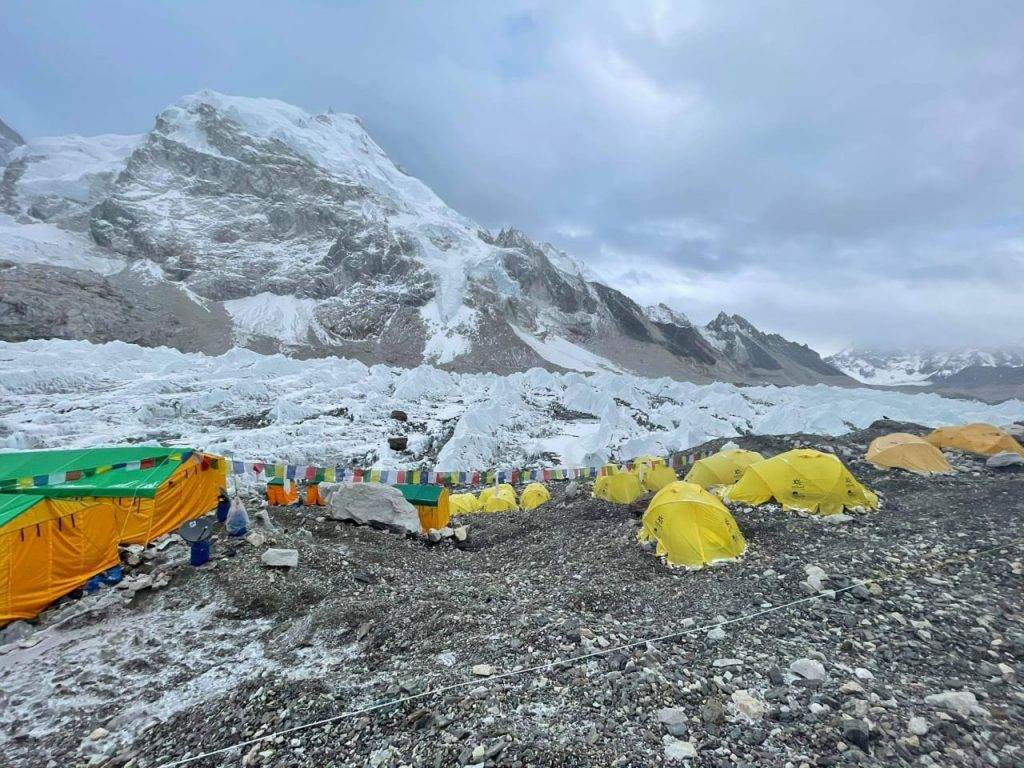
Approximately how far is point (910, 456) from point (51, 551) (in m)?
21.5

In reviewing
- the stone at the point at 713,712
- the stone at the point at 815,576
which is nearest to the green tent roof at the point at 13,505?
the stone at the point at 713,712

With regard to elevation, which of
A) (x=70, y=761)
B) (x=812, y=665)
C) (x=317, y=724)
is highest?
(x=812, y=665)

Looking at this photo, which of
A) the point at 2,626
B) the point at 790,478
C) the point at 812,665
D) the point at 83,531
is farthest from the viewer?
the point at 790,478

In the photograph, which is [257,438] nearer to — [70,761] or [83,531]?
[83,531]

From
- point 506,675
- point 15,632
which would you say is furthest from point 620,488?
point 15,632

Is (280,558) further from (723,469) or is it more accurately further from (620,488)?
(723,469)

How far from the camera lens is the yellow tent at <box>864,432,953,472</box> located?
52.0 feet

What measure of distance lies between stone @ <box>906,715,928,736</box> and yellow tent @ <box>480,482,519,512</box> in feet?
48.5

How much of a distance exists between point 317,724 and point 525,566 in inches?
238

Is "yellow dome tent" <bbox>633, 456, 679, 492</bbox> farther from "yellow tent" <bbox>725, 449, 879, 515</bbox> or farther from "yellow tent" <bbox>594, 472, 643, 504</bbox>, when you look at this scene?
"yellow tent" <bbox>725, 449, 879, 515</bbox>

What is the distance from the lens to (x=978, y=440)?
18.4 m

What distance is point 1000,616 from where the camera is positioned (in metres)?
6.60

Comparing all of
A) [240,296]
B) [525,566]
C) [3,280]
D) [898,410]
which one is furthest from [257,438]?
[240,296]

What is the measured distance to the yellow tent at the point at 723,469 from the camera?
16344 mm
